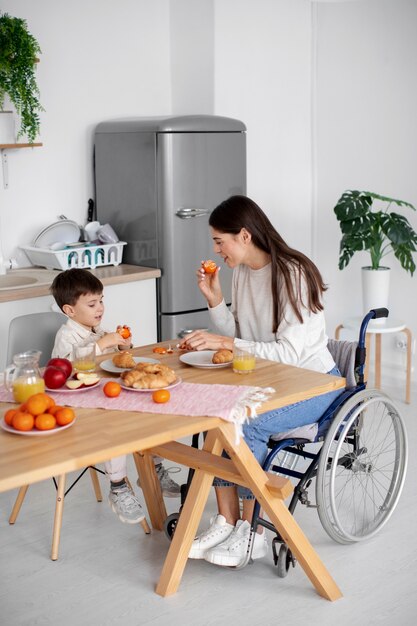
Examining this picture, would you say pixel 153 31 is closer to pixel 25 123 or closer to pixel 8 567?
pixel 25 123

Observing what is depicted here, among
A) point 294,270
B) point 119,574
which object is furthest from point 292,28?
point 119,574

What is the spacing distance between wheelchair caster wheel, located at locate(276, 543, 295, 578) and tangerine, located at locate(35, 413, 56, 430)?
104cm

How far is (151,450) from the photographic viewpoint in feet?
9.65

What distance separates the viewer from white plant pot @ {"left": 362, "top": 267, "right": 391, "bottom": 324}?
188 inches

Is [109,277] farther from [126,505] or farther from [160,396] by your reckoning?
[160,396]

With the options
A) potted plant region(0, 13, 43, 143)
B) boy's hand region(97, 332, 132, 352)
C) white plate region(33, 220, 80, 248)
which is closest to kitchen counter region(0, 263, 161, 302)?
white plate region(33, 220, 80, 248)

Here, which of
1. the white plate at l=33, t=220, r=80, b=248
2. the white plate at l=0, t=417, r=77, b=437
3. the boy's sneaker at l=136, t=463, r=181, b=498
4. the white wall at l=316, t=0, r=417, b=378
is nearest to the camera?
the white plate at l=0, t=417, r=77, b=437

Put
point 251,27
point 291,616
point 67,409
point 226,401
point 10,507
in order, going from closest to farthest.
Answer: point 67,409
point 226,401
point 291,616
point 10,507
point 251,27

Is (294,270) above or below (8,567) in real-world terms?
above

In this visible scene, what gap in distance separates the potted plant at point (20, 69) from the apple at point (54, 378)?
198 cm

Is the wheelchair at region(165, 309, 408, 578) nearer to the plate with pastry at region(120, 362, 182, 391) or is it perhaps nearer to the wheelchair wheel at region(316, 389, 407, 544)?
the wheelchair wheel at region(316, 389, 407, 544)

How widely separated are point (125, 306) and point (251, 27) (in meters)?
1.81

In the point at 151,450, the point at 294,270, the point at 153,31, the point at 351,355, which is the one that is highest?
the point at 153,31

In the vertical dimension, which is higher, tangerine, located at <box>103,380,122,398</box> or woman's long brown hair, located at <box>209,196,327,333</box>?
woman's long brown hair, located at <box>209,196,327,333</box>
